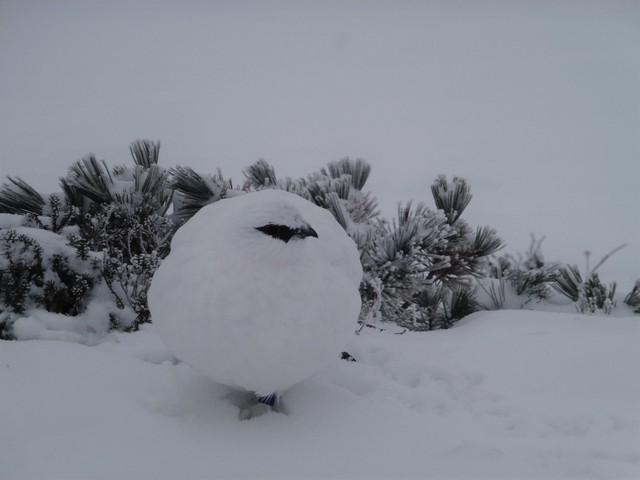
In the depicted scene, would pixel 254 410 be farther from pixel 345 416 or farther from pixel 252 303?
pixel 252 303

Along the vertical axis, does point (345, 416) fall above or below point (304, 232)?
below

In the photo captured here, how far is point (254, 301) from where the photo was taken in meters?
1.54

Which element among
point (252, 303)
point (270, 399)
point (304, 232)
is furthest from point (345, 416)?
point (304, 232)

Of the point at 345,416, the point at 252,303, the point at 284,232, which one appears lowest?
the point at 345,416

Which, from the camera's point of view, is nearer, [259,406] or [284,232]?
[284,232]

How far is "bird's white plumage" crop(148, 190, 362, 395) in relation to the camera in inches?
60.4

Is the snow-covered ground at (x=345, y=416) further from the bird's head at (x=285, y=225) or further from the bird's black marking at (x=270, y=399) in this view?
the bird's head at (x=285, y=225)

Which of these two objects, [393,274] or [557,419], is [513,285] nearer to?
[393,274]

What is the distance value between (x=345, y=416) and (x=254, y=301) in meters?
0.74

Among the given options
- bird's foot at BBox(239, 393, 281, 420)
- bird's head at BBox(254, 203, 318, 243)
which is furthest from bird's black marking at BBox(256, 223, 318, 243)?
bird's foot at BBox(239, 393, 281, 420)

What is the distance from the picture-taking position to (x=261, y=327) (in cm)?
153

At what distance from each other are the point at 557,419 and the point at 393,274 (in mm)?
1576

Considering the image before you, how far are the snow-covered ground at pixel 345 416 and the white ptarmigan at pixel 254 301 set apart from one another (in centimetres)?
27

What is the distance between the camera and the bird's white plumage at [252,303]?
154cm
